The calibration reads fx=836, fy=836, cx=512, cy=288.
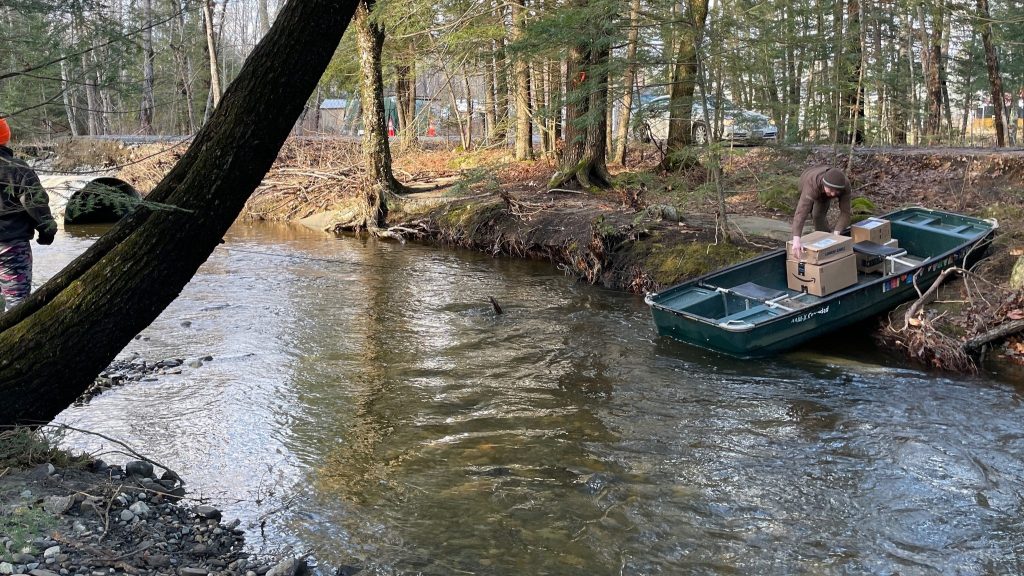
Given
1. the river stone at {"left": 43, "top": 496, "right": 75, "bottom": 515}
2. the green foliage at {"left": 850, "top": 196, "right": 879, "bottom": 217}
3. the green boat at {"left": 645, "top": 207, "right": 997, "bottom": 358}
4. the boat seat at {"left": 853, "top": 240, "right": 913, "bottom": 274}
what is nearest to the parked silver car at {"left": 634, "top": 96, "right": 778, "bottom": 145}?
the green foliage at {"left": 850, "top": 196, "right": 879, "bottom": 217}

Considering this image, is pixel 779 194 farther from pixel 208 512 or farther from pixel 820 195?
pixel 208 512

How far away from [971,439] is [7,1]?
27.0 ft

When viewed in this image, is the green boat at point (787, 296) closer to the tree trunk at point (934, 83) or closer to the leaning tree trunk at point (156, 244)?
the leaning tree trunk at point (156, 244)

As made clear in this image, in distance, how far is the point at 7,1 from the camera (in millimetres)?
5074

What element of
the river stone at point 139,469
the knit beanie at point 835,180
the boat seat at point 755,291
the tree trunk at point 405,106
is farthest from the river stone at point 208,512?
the tree trunk at point 405,106

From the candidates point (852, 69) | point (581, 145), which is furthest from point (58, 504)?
point (852, 69)

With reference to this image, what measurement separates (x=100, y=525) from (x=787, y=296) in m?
8.27

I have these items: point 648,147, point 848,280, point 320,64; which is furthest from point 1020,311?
point 648,147

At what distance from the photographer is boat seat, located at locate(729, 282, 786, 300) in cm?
1061

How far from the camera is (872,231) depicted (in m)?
11.1

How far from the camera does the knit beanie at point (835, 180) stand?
408 inches

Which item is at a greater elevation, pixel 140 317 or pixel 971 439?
pixel 140 317

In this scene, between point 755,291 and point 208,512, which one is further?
point 755,291

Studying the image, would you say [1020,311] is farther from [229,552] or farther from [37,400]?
[37,400]
